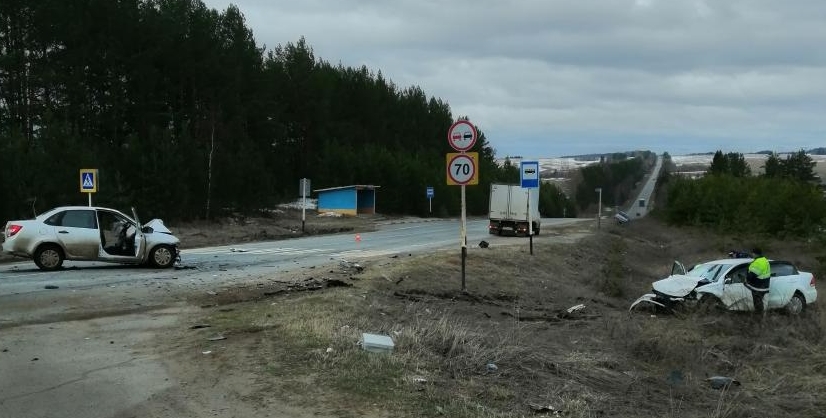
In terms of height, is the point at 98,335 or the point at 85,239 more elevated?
the point at 85,239

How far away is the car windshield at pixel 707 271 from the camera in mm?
17297

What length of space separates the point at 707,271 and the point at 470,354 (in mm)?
12190

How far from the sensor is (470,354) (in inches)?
308

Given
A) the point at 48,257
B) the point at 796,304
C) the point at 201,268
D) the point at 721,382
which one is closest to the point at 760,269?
the point at 796,304

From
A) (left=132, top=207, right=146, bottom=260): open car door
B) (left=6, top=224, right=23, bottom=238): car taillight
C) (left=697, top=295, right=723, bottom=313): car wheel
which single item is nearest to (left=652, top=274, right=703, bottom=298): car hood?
(left=697, top=295, right=723, bottom=313): car wheel

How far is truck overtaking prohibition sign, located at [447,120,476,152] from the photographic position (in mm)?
13633

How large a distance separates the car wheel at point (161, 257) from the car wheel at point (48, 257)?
Result: 2.16 metres

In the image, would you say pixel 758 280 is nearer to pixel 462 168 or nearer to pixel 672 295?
pixel 672 295

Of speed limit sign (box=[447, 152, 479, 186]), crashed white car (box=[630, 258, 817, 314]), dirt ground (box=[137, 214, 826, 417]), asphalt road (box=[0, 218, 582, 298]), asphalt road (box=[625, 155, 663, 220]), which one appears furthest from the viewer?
asphalt road (box=[625, 155, 663, 220])

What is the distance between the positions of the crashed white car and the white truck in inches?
861

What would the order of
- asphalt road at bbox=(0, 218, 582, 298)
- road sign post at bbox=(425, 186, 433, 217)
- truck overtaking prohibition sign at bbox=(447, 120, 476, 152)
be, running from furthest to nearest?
road sign post at bbox=(425, 186, 433, 217) < asphalt road at bbox=(0, 218, 582, 298) < truck overtaking prohibition sign at bbox=(447, 120, 476, 152)

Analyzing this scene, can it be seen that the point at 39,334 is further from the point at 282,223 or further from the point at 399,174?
the point at 399,174

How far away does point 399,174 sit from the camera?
77.2 m

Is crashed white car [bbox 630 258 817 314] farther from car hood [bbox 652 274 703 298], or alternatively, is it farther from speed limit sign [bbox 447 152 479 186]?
speed limit sign [bbox 447 152 479 186]
